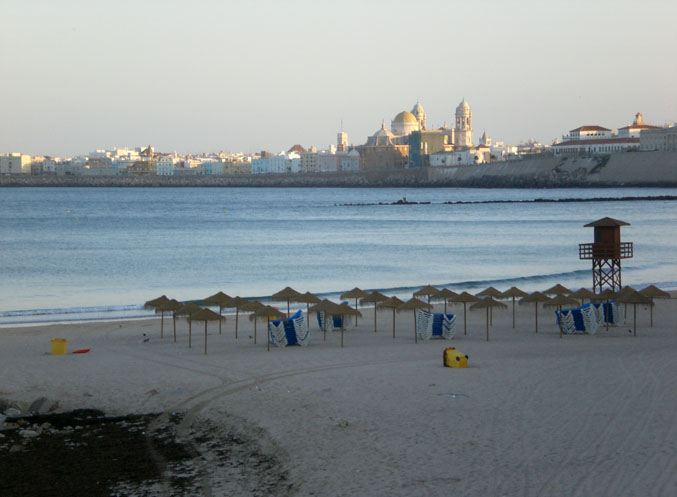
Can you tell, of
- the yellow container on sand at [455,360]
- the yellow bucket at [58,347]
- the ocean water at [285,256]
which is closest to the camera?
the yellow container on sand at [455,360]

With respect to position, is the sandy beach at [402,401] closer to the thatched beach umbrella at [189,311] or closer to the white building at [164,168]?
the thatched beach umbrella at [189,311]

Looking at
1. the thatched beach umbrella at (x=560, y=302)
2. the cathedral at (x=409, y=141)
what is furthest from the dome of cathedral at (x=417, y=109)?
the thatched beach umbrella at (x=560, y=302)

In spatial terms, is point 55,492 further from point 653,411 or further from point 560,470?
point 653,411

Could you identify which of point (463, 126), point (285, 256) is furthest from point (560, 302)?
point (463, 126)

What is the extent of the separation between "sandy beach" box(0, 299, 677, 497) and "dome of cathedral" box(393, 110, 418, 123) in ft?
474

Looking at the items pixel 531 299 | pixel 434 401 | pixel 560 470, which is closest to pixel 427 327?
pixel 531 299

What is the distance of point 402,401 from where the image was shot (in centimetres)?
841

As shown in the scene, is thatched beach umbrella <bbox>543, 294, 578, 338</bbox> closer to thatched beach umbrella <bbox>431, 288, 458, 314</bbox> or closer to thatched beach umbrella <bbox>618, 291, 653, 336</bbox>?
thatched beach umbrella <bbox>618, 291, 653, 336</bbox>

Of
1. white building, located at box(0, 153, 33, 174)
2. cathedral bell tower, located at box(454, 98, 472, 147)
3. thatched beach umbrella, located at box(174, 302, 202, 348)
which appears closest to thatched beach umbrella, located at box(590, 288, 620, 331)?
thatched beach umbrella, located at box(174, 302, 202, 348)

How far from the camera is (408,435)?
7223mm

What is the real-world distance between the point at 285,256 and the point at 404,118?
422 ft

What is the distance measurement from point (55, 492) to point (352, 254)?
24.8 metres

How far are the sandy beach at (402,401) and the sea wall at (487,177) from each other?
304 ft

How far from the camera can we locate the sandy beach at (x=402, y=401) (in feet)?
20.4
